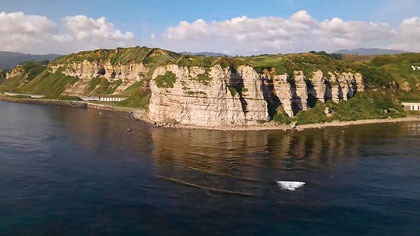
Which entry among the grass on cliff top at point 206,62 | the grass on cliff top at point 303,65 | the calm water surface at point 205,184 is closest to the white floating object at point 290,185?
the calm water surface at point 205,184

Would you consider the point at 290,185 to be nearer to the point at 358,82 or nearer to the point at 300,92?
the point at 300,92

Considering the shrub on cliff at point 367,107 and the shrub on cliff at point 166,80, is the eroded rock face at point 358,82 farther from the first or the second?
the shrub on cliff at point 166,80

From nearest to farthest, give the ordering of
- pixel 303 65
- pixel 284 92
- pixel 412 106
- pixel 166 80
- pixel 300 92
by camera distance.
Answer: pixel 166 80
pixel 284 92
pixel 300 92
pixel 303 65
pixel 412 106

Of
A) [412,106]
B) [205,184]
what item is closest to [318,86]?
[412,106]

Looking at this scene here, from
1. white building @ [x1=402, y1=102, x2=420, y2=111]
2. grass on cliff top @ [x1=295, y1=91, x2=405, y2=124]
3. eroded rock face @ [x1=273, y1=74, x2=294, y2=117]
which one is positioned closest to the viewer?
eroded rock face @ [x1=273, y1=74, x2=294, y2=117]

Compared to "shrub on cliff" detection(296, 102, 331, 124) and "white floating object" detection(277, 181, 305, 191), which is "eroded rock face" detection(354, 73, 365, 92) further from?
"white floating object" detection(277, 181, 305, 191)

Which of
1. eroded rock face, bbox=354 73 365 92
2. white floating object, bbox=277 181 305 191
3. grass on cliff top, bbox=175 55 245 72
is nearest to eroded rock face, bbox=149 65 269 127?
grass on cliff top, bbox=175 55 245 72
